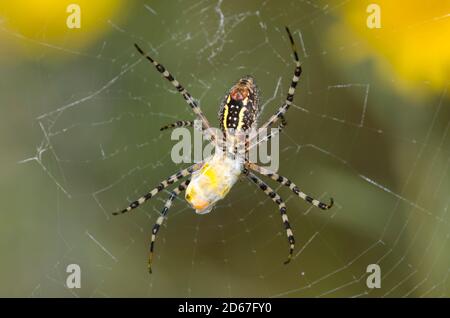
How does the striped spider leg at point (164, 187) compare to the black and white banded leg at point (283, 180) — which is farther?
the black and white banded leg at point (283, 180)

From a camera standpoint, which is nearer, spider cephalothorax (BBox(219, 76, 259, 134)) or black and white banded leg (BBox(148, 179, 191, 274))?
spider cephalothorax (BBox(219, 76, 259, 134))

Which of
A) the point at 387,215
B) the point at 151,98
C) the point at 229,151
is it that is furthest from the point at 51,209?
the point at 387,215

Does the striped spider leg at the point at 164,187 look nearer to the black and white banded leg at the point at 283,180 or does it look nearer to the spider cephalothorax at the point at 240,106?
the black and white banded leg at the point at 283,180

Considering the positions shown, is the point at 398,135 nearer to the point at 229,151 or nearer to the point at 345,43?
the point at 345,43

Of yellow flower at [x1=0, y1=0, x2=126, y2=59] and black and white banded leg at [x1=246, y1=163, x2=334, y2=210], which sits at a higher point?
yellow flower at [x1=0, y1=0, x2=126, y2=59]

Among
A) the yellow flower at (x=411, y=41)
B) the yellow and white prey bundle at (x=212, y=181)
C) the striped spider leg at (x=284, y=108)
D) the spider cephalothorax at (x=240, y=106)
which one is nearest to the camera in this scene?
the yellow flower at (x=411, y=41)

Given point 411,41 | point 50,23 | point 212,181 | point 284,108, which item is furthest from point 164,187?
point 411,41

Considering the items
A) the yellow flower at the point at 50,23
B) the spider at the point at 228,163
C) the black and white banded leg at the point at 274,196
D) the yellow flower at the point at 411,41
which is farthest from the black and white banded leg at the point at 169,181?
the yellow flower at the point at 411,41

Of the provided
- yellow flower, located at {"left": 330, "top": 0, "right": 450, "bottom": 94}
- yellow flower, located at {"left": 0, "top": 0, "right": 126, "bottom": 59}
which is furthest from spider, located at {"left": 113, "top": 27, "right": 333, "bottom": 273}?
yellow flower, located at {"left": 330, "top": 0, "right": 450, "bottom": 94}

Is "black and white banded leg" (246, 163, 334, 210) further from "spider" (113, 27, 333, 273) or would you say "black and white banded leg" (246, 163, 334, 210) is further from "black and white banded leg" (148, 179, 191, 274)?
"black and white banded leg" (148, 179, 191, 274)
